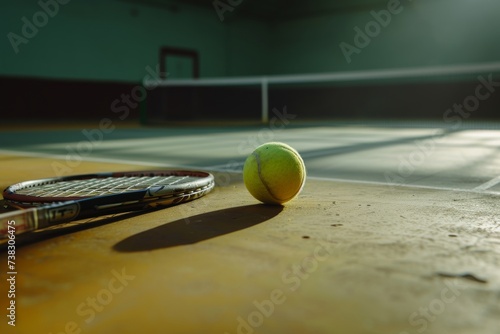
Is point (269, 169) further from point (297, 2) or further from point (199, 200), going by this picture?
point (297, 2)

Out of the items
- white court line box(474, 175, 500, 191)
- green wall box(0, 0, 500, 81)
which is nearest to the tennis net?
green wall box(0, 0, 500, 81)

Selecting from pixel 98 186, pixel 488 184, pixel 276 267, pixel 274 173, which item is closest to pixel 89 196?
pixel 98 186

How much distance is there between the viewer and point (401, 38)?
17906 millimetres

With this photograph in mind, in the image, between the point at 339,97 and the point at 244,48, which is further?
the point at 244,48

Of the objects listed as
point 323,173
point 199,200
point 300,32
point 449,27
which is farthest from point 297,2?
point 199,200

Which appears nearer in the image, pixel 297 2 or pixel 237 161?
pixel 237 161

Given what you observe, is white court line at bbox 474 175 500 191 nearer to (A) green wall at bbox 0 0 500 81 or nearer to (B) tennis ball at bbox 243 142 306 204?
(B) tennis ball at bbox 243 142 306 204

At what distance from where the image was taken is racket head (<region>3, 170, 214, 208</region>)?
2225 mm

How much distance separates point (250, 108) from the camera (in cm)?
1964

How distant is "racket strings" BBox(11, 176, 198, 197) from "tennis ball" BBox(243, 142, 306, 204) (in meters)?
0.53

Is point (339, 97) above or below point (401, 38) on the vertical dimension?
below

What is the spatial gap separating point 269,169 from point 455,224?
2.72 feet

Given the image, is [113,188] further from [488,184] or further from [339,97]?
[339,97]

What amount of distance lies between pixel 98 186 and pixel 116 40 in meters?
14.7
